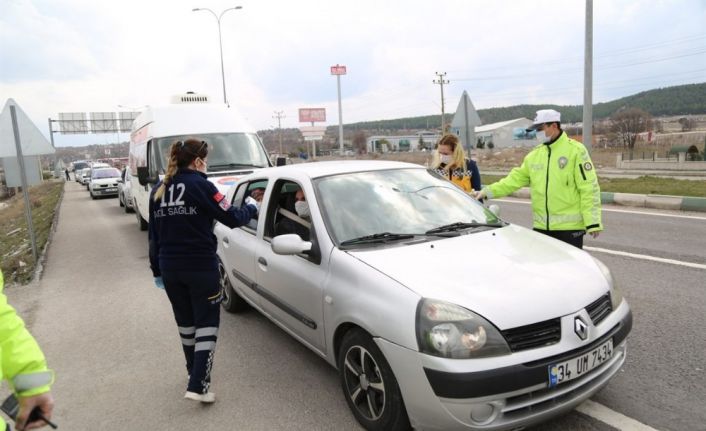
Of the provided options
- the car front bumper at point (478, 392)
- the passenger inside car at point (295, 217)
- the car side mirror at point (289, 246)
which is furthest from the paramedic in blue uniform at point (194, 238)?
the car front bumper at point (478, 392)

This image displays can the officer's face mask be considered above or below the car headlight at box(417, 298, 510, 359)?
above

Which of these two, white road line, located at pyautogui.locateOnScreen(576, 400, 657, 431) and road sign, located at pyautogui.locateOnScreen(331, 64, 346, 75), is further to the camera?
road sign, located at pyautogui.locateOnScreen(331, 64, 346, 75)

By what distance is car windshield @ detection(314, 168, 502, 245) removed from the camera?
11.4 ft

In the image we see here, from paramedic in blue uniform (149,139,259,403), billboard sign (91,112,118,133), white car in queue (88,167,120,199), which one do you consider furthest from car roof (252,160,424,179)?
billboard sign (91,112,118,133)

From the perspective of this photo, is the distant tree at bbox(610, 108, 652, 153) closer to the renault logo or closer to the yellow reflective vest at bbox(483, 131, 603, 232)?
the yellow reflective vest at bbox(483, 131, 603, 232)

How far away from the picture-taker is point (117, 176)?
2419cm

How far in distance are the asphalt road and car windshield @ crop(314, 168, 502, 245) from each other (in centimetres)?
116

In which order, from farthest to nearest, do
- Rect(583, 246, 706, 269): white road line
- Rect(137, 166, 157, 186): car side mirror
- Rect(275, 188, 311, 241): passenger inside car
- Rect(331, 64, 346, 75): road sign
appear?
Rect(331, 64, 346, 75): road sign < Rect(137, 166, 157, 186): car side mirror < Rect(583, 246, 706, 269): white road line < Rect(275, 188, 311, 241): passenger inside car

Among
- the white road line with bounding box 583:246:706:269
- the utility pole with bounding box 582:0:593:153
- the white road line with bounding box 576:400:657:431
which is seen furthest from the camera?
the utility pole with bounding box 582:0:593:153

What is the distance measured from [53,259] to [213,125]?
149 inches

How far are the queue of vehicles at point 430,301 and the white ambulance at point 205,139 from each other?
4.94 meters

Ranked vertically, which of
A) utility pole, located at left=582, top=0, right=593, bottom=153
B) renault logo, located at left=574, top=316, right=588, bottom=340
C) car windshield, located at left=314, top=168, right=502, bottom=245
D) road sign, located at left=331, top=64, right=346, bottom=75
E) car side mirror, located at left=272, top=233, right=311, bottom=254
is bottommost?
renault logo, located at left=574, top=316, right=588, bottom=340

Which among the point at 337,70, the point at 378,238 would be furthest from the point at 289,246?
the point at 337,70

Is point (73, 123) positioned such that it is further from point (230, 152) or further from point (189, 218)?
point (189, 218)
